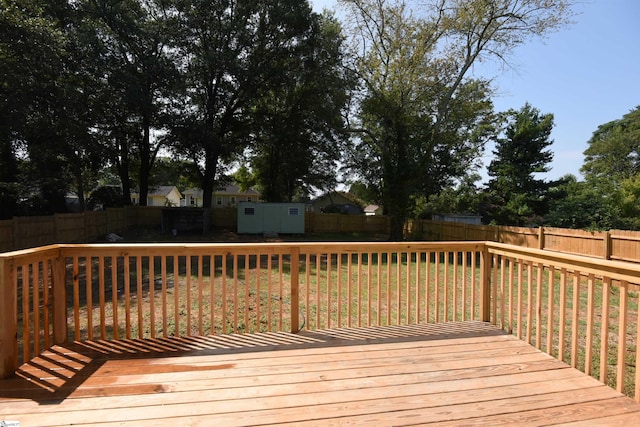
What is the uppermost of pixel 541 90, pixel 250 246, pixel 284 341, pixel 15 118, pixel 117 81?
pixel 117 81

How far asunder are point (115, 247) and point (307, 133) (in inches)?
687

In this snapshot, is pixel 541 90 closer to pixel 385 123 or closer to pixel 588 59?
pixel 588 59

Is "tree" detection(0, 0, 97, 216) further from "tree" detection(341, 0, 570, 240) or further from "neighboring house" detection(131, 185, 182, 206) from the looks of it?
"neighboring house" detection(131, 185, 182, 206)

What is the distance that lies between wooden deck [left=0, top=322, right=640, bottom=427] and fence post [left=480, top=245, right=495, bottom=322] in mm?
555

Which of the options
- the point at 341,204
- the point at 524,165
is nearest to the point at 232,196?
the point at 341,204

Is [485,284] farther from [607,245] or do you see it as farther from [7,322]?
[607,245]

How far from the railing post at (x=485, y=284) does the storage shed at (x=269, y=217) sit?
14027mm

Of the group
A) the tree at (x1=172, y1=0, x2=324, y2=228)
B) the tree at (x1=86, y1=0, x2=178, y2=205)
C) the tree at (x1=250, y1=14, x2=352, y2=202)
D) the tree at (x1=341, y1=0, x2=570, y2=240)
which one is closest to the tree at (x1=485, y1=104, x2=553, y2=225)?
the tree at (x1=341, y1=0, x2=570, y2=240)

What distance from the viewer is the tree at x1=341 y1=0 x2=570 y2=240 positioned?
13281 mm

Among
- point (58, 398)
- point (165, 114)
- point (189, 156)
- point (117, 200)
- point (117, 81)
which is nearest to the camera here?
point (58, 398)

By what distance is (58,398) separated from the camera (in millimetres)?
1971

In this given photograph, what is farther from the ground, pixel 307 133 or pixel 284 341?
pixel 307 133

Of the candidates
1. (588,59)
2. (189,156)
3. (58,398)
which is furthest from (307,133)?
(58,398)

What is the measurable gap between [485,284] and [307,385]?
2306 mm
